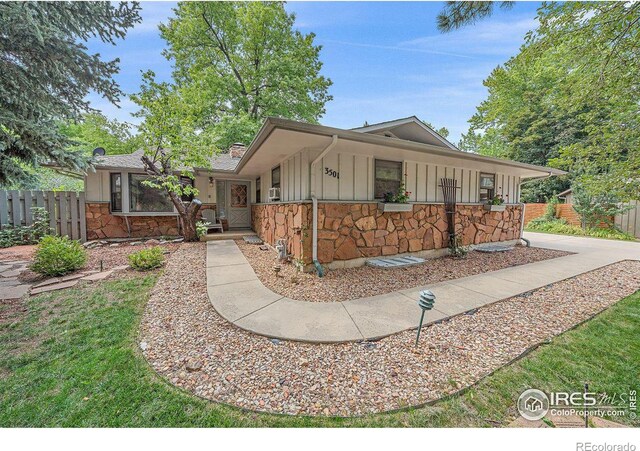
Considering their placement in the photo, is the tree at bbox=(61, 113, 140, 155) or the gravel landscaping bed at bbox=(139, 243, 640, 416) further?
the tree at bbox=(61, 113, 140, 155)

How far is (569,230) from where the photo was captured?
12.0 metres

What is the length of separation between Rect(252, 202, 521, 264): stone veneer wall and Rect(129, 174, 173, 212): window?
14.1 ft

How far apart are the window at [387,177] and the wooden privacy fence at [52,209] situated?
9381mm

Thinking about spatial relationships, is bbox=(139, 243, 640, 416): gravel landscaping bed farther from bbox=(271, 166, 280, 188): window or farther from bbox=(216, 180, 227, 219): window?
bbox=(216, 180, 227, 219): window


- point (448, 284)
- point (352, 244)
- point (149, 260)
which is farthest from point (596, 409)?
point (149, 260)

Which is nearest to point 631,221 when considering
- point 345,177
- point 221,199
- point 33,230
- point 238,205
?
point 345,177

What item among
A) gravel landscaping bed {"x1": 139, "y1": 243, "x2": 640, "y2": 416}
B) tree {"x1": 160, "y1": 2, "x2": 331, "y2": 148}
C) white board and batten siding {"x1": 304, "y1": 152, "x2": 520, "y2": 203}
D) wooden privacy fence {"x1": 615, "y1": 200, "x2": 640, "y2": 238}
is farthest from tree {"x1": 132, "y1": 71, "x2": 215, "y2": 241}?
wooden privacy fence {"x1": 615, "y1": 200, "x2": 640, "y2": 238}

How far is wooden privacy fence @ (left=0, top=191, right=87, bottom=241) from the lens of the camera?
7094 mm

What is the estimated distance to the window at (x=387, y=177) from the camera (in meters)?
5.55

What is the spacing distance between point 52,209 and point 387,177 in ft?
32.8

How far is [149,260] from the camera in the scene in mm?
4965

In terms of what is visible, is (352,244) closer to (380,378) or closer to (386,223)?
(386,223)

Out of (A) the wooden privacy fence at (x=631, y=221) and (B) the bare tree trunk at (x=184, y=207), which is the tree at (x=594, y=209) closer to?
(A) the wooden privacy fence at (x=631, y=221)

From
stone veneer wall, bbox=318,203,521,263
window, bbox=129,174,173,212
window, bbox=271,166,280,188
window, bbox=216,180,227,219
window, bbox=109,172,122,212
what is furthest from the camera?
window, bbox=216,180,227,219
